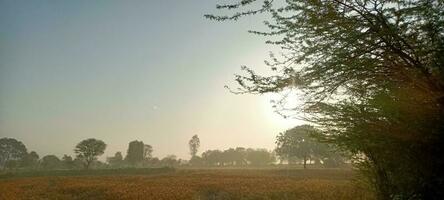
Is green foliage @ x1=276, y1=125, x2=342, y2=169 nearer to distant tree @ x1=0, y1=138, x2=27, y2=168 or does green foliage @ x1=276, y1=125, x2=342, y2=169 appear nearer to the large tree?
the large tree

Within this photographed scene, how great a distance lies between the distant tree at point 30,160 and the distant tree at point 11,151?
2157 mm

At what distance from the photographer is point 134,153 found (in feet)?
381

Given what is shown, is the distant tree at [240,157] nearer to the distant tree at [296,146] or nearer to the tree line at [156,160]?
the tree line at [156,160]

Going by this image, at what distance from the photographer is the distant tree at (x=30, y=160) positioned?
376 ft

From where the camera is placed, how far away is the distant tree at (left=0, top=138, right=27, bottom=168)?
123787 mm

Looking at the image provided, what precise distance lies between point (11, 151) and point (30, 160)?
11534 millimetres

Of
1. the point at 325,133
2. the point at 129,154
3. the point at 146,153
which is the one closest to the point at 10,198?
the point at 325,133

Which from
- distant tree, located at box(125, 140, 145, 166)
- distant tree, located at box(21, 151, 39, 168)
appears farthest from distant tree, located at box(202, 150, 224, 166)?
distant tree, located at box(21, 151, 39, 168)

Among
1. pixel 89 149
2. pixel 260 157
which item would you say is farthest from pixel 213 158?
pixel 89 149

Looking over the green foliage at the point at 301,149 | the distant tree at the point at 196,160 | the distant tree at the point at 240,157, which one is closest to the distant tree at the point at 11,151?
A: the distant tree at the point at 196,160

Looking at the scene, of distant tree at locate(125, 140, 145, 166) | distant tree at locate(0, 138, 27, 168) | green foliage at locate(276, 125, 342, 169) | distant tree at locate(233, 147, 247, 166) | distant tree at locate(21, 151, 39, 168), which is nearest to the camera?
green foliage at locate(276, 125, 342, 169)

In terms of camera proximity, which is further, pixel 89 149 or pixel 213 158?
pixel 213 158

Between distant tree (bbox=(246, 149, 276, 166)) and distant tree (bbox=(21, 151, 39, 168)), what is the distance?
2929 inches

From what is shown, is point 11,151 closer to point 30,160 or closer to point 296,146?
point 30,160
